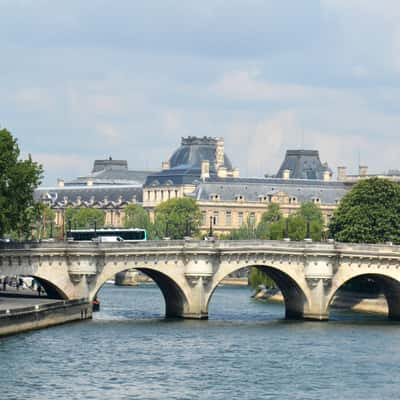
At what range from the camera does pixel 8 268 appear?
122m

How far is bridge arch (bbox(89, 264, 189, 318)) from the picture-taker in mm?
126250

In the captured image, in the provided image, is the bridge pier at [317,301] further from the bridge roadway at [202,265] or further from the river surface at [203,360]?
the river surface at [203,360]

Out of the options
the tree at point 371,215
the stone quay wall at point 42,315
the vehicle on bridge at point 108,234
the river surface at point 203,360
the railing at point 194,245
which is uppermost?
the tree at point 371,215

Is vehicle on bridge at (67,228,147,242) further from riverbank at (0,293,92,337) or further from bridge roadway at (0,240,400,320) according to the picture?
riverbank at (0,293,92,337)

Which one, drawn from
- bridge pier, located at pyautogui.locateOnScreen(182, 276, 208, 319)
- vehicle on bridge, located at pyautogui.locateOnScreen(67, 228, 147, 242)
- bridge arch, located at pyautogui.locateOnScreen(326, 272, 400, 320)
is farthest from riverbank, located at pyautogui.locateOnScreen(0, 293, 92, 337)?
bridge arch, located at pyautogui.locateOnScreen(326, 272, 400, 320)

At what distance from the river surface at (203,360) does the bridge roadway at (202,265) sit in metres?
Result: 2.33

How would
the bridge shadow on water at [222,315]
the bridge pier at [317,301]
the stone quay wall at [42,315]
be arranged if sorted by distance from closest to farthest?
the stone quay wall at [42,315] → the bridge shadow on water at [222,315] → the bridge pier at [317,301]

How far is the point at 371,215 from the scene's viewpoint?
514 ft

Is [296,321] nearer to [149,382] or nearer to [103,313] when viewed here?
[103,313]

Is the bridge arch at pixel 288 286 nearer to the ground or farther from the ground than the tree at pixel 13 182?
nearer to the ground

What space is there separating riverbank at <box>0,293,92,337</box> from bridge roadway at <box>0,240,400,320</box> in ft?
6.04

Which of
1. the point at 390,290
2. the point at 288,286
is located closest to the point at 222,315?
the point at 288,286

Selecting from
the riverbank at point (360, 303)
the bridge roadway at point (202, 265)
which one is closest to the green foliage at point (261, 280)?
the riverbank at point (360, 303)

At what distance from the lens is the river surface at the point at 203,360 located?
90875 mm
